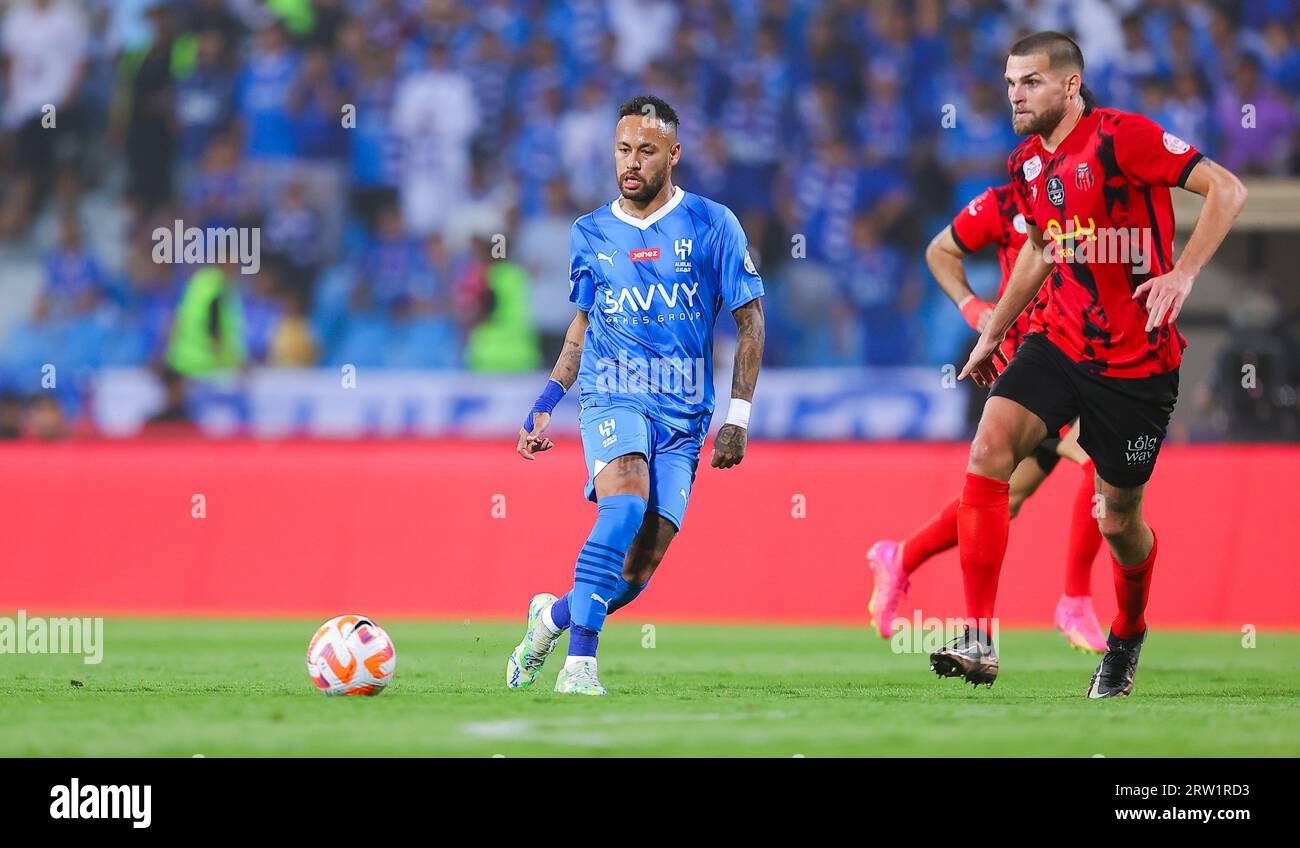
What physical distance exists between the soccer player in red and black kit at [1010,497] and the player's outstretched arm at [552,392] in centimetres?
239

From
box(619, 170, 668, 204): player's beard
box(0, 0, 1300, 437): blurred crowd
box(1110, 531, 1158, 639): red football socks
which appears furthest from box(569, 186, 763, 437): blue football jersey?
box(0, 0, 1300, 437): blurred crowd

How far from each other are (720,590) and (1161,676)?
3.65 metres

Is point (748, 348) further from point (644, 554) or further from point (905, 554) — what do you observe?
point (905, 554)

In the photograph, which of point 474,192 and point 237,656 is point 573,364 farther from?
point 474,192

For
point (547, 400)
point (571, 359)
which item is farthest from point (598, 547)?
point (571, 359)

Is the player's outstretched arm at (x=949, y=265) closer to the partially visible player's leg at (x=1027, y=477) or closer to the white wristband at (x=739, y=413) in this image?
the partially visible player's leg at (x=1027, y=477)

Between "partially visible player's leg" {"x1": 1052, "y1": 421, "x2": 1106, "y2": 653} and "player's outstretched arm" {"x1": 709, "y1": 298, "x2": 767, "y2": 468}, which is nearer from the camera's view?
"player's outstretched arm" {"x1": 709, "y1": 298, "x2": 767, "y2": 468}

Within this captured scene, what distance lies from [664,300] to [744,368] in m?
0.45

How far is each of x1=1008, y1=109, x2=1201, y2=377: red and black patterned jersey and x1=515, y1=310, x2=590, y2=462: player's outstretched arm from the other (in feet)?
6.62

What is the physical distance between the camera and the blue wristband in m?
7.48

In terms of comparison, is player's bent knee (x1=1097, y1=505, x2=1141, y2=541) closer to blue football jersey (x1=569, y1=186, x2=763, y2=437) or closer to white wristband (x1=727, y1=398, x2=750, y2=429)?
white wristband (x1=727, y1=398, x2=750, y2=429)

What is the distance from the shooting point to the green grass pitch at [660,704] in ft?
18.3

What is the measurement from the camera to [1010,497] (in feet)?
31.1

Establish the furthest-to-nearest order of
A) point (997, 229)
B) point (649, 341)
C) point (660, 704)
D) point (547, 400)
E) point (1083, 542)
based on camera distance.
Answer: point (1083, 542) < point (997, 229) < point (547, 400) < point (649, 341) < point (660, 704)
